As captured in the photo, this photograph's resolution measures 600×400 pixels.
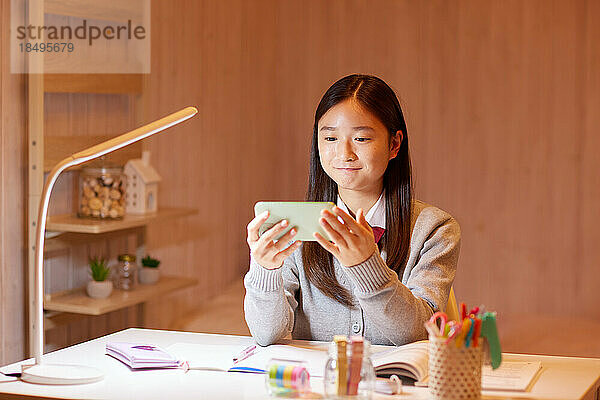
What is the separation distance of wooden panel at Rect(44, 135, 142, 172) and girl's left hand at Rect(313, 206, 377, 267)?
1.47m

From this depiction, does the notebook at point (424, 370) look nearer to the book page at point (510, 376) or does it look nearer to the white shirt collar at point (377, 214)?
the book page at point (510, 376)

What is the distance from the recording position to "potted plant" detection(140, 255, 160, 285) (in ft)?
10.1

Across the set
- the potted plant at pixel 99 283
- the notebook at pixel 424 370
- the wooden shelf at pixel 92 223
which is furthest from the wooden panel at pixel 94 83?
the notebook at pixel 424 370

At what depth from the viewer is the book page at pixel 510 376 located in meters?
1.31

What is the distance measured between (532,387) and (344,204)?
613mm

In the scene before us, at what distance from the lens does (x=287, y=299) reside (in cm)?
175

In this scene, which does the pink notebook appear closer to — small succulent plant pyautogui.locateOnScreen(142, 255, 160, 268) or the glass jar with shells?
the glass jar with shells

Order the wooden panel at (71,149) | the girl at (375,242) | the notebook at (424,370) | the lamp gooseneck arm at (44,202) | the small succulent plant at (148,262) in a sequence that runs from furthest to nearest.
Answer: the small succulent plant at (148,262)
the wooden panel at (71,149)
the girl at (375,242)
the lamp gooseneck arm at (44,202)
the notebook at (424,370)

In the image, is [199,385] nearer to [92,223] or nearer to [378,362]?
[378,362]

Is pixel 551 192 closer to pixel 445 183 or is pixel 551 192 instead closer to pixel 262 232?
pixel 445 183

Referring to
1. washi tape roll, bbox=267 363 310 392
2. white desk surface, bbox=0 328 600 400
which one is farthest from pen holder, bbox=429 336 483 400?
washi tape roll, bbox=267 363 310 392

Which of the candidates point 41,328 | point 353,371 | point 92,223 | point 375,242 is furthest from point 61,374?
point 92,223

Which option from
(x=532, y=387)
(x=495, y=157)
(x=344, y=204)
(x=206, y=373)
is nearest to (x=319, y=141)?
(x=344, y=204)

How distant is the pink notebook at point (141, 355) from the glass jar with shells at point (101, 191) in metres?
1.26
